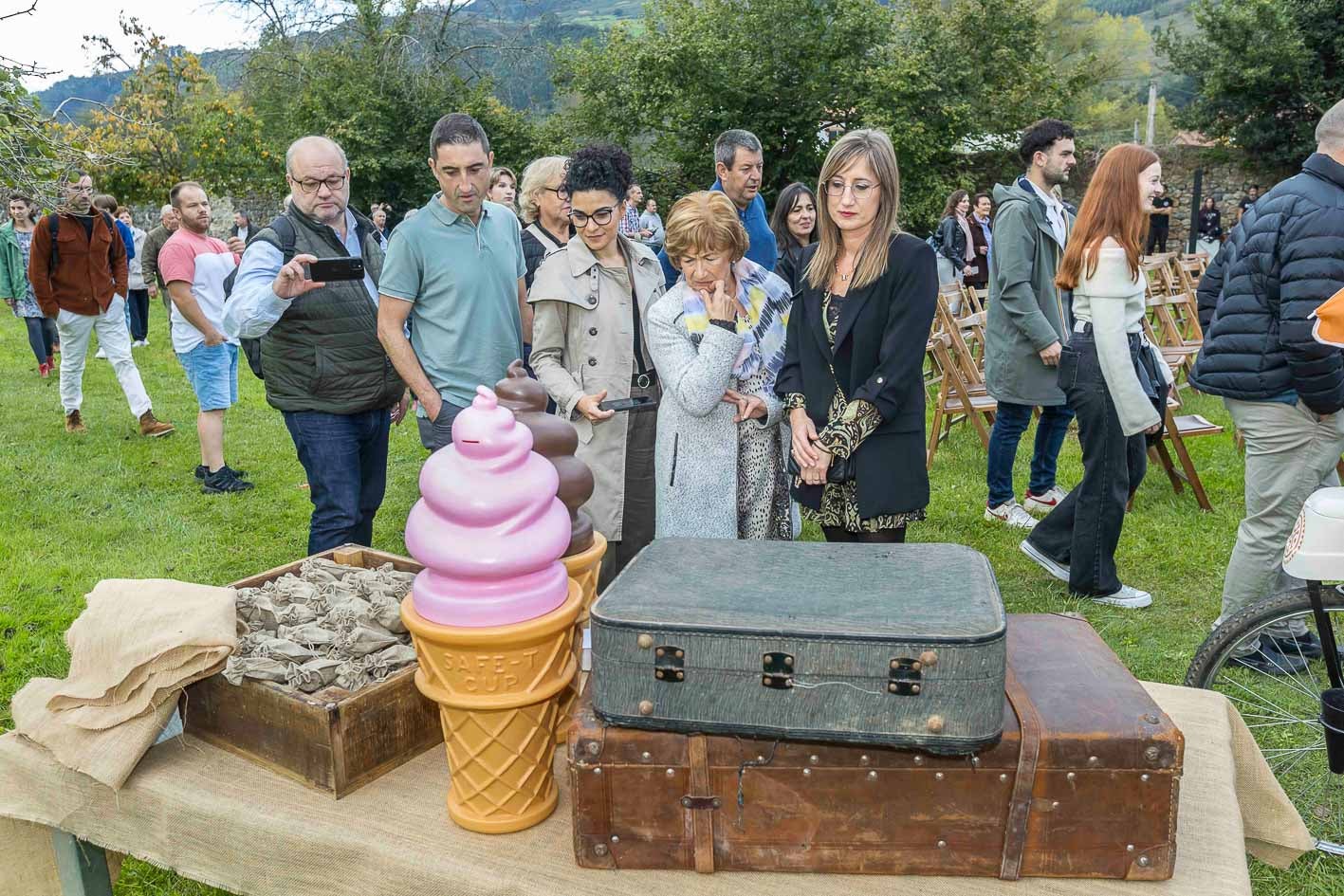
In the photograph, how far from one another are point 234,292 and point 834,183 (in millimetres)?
2016

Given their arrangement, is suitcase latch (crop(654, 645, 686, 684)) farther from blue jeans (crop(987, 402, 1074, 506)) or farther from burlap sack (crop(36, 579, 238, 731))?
blue jeans (crop(987, 402, 1074, 506))

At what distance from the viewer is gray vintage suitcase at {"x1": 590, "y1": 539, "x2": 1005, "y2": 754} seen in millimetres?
1475

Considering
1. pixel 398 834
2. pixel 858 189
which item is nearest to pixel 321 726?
pixel 398 834

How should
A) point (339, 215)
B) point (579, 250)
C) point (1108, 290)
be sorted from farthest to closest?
point (1108, 290) < point (339, 215) < point (579, 250)

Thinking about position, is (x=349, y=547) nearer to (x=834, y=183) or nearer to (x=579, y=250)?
(x=579, y=250)

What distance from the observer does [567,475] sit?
185cm

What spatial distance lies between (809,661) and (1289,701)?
236 centimetres

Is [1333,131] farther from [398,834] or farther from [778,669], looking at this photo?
[398,834]

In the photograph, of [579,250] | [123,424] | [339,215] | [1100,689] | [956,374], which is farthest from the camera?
[123,424]

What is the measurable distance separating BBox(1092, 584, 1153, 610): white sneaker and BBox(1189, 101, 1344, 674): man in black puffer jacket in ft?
2.72

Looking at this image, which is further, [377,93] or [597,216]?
[377,93]

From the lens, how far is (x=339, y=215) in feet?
12.0

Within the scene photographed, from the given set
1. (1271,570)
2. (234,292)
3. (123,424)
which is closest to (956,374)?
(1271,570)

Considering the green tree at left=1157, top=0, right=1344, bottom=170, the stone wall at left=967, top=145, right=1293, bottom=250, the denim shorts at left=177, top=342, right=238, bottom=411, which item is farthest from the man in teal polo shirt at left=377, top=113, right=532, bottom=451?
the green tree at left=1157, top=0, right=1344, bottom=170
